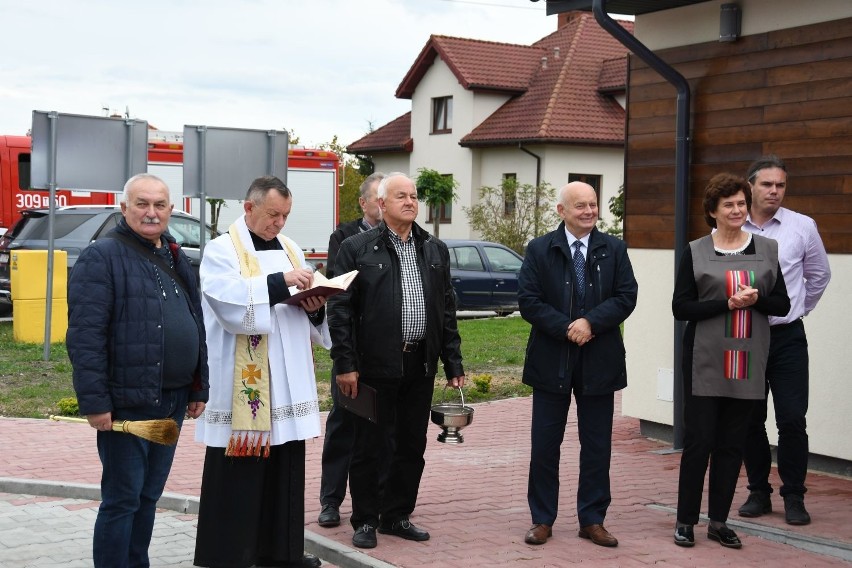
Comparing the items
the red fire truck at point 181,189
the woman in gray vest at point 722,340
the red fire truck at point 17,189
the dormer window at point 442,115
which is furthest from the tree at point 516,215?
the woman in gray vest at point 722,340

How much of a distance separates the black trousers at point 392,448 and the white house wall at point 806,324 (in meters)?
3.08

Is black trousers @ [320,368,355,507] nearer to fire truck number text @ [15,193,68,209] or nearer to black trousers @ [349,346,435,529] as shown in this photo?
black trousers @ [349,346,435,529]

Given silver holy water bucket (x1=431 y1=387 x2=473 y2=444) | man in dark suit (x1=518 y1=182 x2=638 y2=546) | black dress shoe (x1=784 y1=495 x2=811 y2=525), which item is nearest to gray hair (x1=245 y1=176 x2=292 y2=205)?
man in dark suit (x1=518 y1=182 x2=638 y2=546)

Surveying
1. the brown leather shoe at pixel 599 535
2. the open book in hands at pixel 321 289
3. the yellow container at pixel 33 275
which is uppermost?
the open book in hands at pixel 321 289

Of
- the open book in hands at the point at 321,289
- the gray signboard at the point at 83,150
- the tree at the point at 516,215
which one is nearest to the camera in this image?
the open book in hands at the point at 321,289

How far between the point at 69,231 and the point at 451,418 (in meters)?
14.0

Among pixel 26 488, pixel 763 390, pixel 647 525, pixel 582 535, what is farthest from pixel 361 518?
pixel 26 488

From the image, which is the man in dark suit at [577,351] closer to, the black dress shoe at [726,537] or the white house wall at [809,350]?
the black dress shoe at [726,537]

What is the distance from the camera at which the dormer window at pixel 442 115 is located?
43.5 meters

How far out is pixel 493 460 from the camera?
8.93m

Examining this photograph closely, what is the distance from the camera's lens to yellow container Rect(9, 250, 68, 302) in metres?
16.4

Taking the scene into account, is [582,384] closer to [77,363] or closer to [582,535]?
[582,535]

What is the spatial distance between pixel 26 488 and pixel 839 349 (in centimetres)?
549

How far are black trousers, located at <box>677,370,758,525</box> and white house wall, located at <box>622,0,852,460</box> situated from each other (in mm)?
1937
